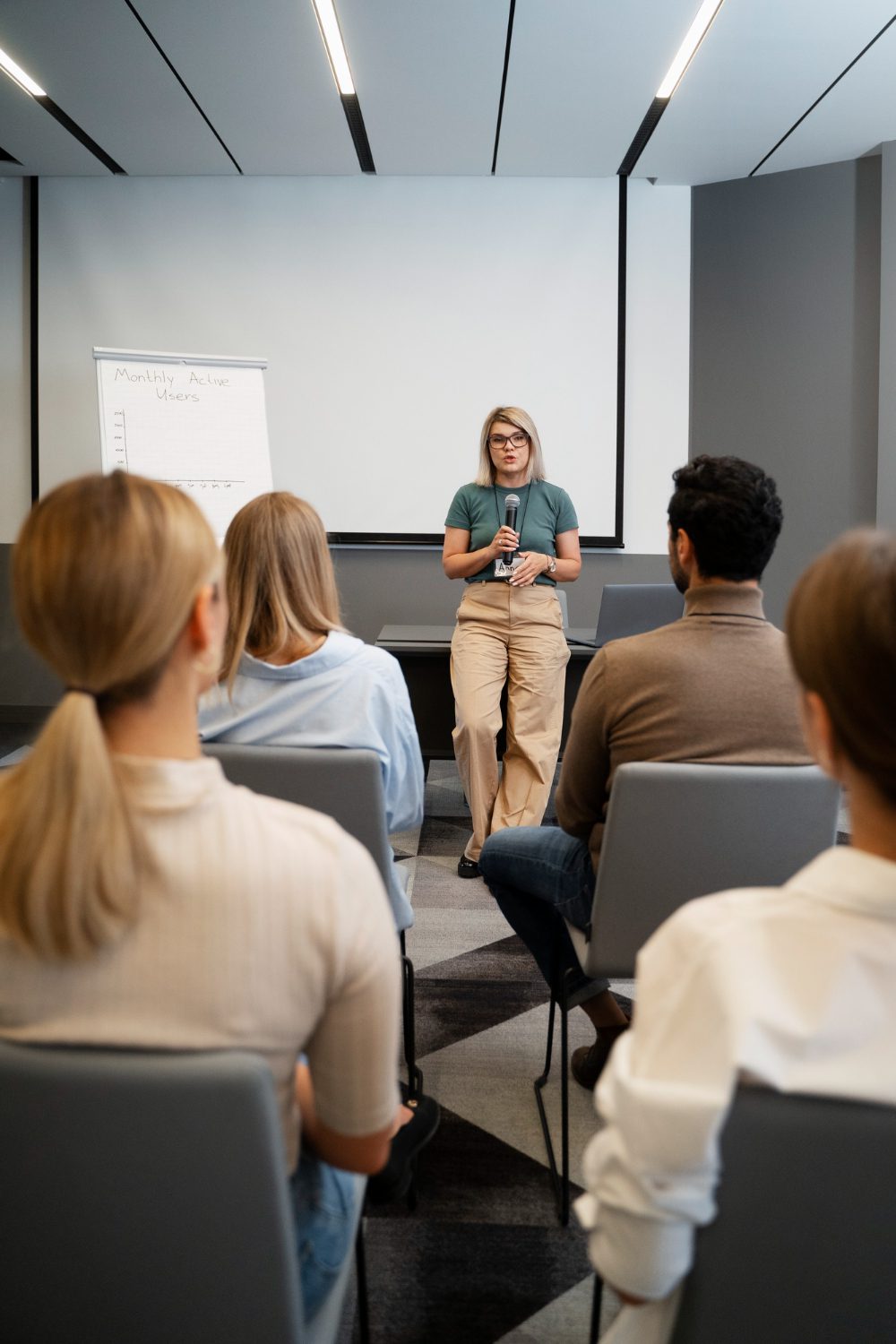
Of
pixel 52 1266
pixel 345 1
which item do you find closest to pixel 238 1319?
pixel 52 1266

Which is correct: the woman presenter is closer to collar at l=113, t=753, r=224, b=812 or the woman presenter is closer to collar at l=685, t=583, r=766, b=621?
collar at l=685, t=583, r=766, b=621

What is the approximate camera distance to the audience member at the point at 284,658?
1.57m

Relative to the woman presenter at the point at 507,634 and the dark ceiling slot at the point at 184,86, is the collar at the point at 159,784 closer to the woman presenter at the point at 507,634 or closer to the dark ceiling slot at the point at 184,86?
the woman presenter at the point at 507,634

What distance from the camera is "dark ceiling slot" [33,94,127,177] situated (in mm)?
4168

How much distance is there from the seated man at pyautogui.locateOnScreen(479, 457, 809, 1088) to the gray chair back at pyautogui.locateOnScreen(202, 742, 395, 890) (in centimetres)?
35

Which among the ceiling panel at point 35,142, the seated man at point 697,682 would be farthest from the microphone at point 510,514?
the ceiling panel at point 35,142

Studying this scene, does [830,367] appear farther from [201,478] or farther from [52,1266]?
[52,1266]

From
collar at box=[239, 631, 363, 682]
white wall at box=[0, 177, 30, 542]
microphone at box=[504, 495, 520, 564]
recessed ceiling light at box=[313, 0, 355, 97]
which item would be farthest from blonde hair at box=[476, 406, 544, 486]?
white wall at box=[0, 177, 30, 542]

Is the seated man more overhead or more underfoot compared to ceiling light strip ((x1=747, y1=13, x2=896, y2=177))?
more underfoot

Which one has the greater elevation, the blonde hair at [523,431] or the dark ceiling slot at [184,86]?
the dark ceiling slot at [184,86]

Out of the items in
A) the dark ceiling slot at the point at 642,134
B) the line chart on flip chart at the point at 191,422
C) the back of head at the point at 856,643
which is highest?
the dark ceiling slot at the point at 642,134

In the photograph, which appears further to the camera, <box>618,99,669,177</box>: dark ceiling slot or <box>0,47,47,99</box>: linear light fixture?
<box>618,99,669,177</box>: dark ceiling slot

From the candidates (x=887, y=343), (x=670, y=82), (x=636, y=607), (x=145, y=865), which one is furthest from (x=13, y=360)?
(x=145, y=865)

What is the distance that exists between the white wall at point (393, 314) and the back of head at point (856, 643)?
15.1 ft
